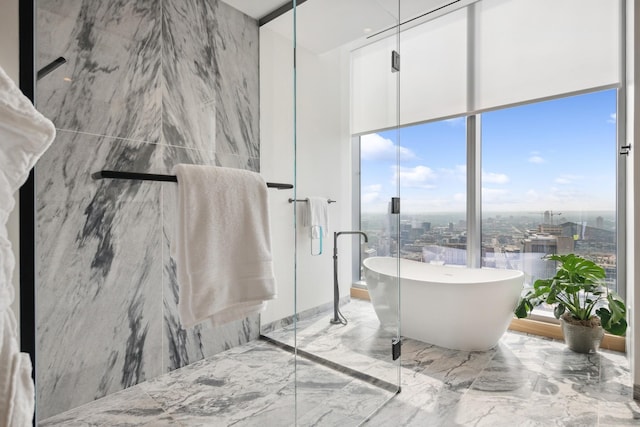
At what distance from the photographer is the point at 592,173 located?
8.02 ft

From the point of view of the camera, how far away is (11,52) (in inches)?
26.3

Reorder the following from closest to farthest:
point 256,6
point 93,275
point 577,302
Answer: point 93,275, point 256,6, point 577,302

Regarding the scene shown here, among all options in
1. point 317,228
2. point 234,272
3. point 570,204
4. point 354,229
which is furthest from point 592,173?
point 234,272

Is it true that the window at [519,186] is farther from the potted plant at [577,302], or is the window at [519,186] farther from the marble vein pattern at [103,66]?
the marble vein pattern at [103,66]

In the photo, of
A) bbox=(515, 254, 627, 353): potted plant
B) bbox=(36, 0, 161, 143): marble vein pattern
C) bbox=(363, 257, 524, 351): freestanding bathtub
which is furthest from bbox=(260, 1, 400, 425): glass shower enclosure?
bbox=(515, 254, 627, 353): potted plant

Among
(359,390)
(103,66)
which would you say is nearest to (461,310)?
(359,390)

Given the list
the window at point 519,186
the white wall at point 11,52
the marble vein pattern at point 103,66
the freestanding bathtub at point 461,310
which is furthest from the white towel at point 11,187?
the freestanding bathtub at point 461,310

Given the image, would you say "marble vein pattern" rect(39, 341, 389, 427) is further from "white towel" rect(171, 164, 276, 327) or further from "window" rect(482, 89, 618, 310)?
"window" rect(482, 89, 618, 310)

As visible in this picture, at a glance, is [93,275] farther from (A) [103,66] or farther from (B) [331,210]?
(B) [331,210]

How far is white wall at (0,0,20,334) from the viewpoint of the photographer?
0.66m

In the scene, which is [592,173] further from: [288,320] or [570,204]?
[288,320]

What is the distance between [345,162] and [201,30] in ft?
4.18

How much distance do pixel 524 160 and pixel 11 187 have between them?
305 cm

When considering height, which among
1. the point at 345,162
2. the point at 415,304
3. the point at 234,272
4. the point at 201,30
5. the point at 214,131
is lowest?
the point at 415,304
